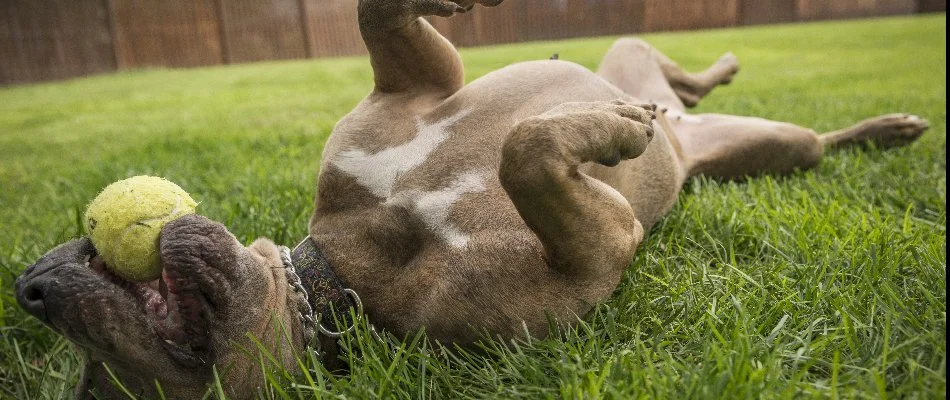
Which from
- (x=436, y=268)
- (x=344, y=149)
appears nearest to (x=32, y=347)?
(x=344, y=149)

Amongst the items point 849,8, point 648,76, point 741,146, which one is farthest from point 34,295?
point 849,8

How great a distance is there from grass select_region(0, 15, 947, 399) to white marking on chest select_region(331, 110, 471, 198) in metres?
0.59

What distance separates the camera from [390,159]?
102 inches

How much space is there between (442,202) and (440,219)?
7cm

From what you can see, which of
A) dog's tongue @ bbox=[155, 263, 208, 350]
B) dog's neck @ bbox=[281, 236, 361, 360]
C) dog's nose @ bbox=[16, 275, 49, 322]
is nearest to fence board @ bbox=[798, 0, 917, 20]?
dog's neck @ bbox=[281, 236, 361, 360]

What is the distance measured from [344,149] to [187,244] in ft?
2.87

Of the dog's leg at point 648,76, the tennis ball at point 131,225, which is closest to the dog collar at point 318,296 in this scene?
the tennis ball at point 131,225

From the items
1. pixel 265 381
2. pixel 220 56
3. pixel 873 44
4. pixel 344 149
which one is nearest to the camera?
pixel 265 381

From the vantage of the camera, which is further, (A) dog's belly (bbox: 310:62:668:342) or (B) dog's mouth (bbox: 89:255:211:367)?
(A) dog's belly (bbox: 310:62:668:342)

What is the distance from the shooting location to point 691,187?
12.4ft

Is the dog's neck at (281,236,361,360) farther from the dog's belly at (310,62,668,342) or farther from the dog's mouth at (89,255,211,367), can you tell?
the dog's mouth at (89,255,211,367)

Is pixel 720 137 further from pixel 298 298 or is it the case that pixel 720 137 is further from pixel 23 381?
pixel 23 381

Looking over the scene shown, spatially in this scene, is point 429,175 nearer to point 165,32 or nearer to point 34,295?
point 34,295

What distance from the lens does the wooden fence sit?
2173cm
